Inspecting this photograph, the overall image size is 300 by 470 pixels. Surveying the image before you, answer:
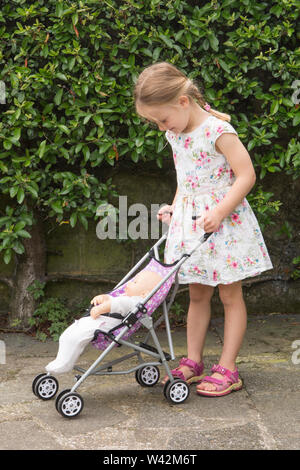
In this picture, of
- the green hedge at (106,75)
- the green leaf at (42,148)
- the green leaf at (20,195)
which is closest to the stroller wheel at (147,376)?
the green hedge at (106,75)

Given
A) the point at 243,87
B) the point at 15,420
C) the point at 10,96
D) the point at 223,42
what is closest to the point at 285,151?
the point at 243,87

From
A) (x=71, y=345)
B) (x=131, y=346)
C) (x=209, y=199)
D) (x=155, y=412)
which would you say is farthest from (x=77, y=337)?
(x=209, y=199)

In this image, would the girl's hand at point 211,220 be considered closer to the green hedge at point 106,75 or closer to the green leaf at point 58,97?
the green hedge at point 106,75

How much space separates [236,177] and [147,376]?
46.5 inches

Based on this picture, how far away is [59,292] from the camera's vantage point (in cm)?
488

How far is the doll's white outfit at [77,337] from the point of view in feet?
10.2

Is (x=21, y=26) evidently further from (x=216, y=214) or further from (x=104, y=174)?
(x=216, y=214)

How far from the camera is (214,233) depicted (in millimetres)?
3387

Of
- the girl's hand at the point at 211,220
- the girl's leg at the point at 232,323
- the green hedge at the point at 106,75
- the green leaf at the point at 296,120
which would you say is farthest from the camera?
the green leaf at the point at 296,120

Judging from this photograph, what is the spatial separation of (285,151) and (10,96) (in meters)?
1.84

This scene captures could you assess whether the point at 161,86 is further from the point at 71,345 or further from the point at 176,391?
the point at 176,391

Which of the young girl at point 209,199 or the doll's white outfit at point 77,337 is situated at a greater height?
the young girl at point 209,199

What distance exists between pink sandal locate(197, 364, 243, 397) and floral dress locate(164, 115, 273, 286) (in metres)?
0.49

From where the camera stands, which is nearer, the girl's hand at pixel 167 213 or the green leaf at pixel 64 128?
the girl's hand at pixel 167 213
